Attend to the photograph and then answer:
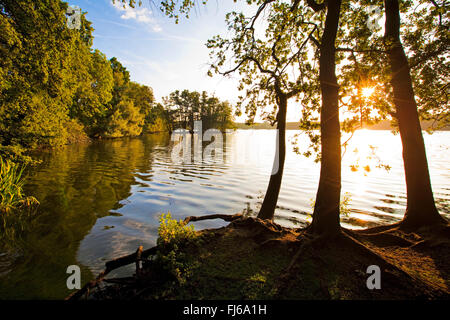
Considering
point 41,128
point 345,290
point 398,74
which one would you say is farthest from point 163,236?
point 41,128

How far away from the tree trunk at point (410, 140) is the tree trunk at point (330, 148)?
240 cm

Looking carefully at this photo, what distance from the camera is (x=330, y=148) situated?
4973 millimetres

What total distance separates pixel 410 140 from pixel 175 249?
7.87m

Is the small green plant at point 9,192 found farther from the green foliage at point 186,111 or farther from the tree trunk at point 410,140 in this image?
the green foliage at point 186,111

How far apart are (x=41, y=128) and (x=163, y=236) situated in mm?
15197

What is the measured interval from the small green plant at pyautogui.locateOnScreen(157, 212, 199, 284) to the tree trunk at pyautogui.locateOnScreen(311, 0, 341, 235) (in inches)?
127

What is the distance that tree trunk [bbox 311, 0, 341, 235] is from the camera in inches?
194

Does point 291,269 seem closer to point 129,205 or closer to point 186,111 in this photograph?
point 129,205

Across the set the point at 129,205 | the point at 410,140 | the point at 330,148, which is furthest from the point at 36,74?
the point at 410,140

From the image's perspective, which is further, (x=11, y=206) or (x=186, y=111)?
(x=186, y=111)

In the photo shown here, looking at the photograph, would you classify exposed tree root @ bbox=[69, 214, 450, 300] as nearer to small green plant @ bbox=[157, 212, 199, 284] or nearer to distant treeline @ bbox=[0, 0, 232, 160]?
small green plant @ bbox=[157, 212, 199, 284]

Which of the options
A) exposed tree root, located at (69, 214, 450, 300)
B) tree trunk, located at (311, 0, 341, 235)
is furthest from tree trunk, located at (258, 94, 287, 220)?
tree trunk, located at (311, 0, 341, 235)

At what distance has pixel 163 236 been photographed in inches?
178
